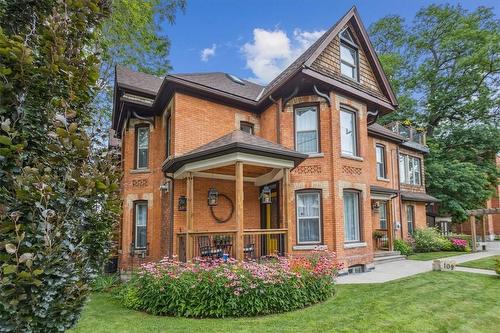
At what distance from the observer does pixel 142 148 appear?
13.1 metres

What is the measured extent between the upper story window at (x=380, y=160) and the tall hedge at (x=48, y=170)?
16681mm

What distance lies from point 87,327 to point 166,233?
5.03 metres

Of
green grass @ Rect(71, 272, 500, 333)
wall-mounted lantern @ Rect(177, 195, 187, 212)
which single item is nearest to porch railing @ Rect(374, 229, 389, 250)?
green grass @ Rect(71, 272, 500, 333)

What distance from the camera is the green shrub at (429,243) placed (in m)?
18.0

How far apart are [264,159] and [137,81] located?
804 cm

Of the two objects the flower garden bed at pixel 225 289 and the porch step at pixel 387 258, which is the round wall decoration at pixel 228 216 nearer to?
the flower garden bed at pixel 225 289

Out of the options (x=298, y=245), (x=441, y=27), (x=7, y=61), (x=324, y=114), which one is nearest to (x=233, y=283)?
(x=298, y=245)

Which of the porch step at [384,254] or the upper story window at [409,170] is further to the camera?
the upper story window at [409,170]

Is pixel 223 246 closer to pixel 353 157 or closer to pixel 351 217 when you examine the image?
pixel 351 217

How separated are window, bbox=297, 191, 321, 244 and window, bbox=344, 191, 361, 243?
4.08 feet

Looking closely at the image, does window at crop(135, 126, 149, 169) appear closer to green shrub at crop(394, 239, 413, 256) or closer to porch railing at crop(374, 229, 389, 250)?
porch railing at crop(374, 229, 389, 250)

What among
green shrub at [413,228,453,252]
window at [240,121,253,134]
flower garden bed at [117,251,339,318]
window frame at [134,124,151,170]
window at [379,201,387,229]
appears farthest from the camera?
green shrub at [413,228,453,252]

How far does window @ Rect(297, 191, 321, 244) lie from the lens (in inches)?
431

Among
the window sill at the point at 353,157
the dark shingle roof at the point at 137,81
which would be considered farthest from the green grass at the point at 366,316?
the dark shingle roof at the point at 137,81
